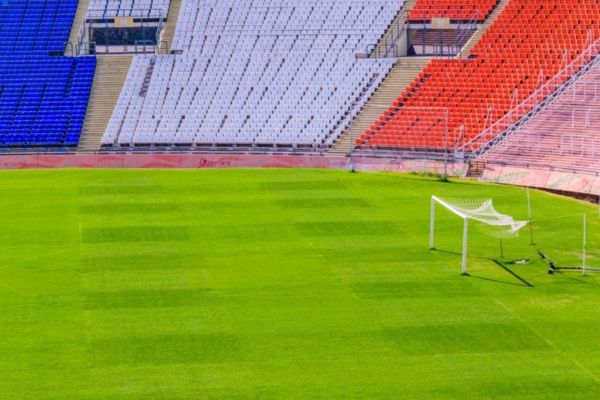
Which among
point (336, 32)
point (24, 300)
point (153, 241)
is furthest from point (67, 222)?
point (336, 32)

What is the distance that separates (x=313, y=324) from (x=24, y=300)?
33.2 feet

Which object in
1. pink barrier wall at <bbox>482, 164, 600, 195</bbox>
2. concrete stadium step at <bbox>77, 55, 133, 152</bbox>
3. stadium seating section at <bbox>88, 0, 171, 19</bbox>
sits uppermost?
stadium seating section at <bbox>88, 0, 171, 19</bbox>

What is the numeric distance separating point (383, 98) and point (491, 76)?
22.9ft

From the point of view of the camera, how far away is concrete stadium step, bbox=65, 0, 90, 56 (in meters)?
85.4

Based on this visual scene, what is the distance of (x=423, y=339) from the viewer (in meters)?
34.7

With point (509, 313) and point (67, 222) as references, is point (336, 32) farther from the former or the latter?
point (509, 313)

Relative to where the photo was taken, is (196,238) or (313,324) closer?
(313,324)

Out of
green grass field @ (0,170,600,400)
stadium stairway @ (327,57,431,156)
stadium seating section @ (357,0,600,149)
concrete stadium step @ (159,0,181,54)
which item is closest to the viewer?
green grass field @ (0,170,600,400)

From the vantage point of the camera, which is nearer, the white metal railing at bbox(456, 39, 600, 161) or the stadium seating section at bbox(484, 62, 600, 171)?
the stadium seating section at bbox(484, 62, 600, 171)

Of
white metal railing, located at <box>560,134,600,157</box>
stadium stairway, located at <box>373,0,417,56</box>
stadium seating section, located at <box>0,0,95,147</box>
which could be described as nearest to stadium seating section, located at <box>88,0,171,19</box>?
stadium seating section, located at <box>0,0,95,147</box>

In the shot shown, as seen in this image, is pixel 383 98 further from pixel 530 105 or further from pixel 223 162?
pixel 223 162

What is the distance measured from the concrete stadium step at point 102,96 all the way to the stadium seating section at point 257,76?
654 mm

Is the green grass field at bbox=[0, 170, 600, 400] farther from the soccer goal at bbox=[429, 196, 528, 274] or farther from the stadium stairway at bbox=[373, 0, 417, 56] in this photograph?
the stadium stairway at bbox=[373, 0, 417, 56]

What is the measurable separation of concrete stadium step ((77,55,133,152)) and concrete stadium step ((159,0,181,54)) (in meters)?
2.72
